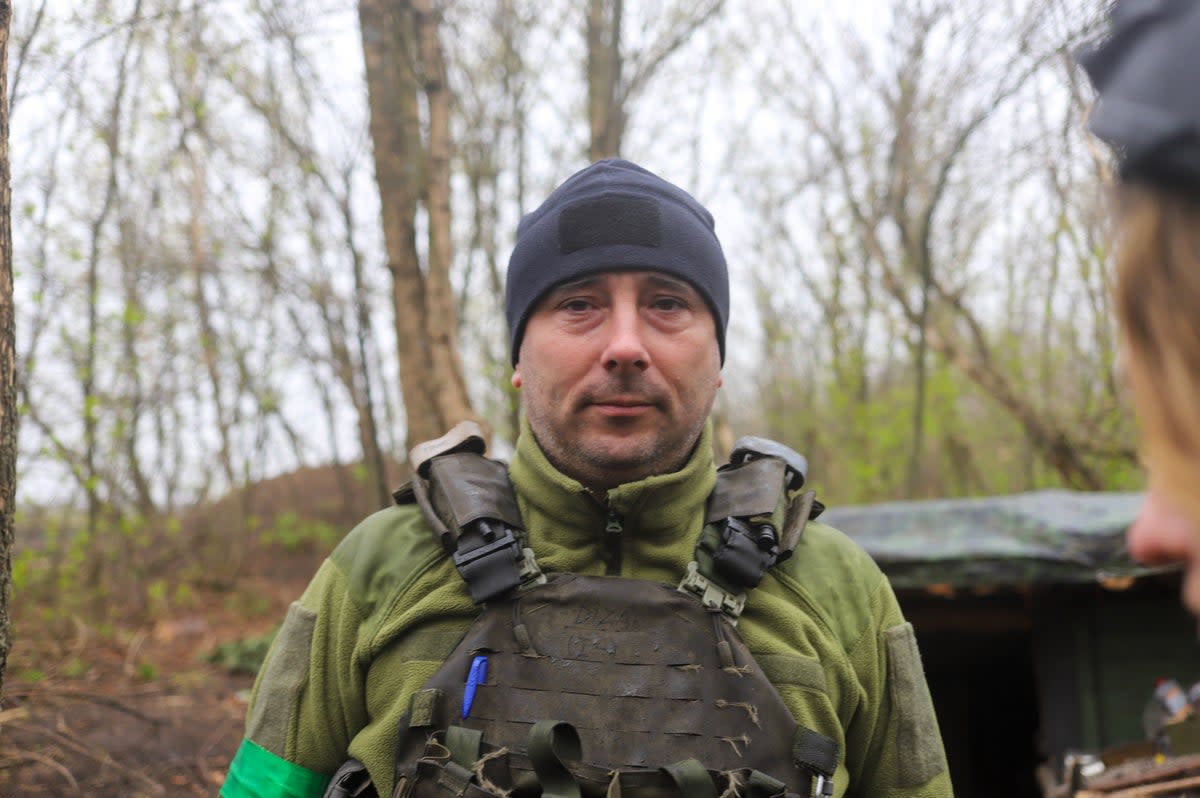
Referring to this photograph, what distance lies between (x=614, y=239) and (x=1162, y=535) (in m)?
1.39

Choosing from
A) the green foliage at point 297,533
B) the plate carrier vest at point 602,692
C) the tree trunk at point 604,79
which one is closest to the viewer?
the plate carrier vest at point 602,692

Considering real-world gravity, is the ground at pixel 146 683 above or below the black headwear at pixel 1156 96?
below

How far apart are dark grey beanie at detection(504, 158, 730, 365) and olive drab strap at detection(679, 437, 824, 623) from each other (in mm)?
350

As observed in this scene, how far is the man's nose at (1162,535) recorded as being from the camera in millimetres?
891

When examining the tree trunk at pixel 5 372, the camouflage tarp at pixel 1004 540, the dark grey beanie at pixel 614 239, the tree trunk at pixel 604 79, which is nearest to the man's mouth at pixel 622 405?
the dark grey beanie at pixel 614 239

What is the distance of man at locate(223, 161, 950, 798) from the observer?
1.85 metres

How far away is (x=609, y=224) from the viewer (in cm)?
212

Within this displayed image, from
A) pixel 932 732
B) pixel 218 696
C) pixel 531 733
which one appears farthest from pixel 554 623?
pixel 218 696

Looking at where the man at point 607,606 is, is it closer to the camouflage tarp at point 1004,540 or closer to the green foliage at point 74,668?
the camouflage tarp at point 1004,540

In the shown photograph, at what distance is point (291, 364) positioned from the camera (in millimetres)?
12531

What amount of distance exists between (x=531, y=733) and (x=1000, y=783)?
20.5 ft

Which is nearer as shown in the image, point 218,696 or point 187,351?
point 218,696

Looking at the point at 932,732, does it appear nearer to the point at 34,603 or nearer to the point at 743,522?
the point at 743,522

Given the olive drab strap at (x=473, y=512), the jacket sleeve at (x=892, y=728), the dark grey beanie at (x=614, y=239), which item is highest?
the dark grey beanie at (x=614, y=239)
